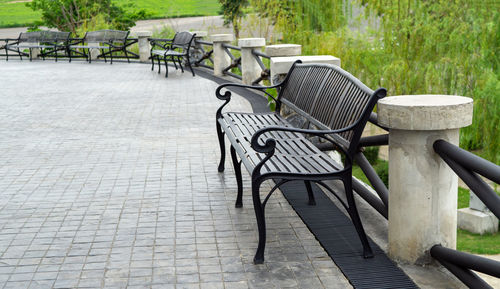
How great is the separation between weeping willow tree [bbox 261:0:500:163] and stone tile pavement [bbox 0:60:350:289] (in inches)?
94.8

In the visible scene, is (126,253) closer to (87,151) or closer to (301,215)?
(301,215)

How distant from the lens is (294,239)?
Answer: 14.9 ft

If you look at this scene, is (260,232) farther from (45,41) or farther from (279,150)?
(45,41)

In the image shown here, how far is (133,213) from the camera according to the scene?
5238 millimetres

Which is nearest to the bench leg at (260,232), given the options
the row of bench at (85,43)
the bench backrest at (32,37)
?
the row of bench at (85,43)

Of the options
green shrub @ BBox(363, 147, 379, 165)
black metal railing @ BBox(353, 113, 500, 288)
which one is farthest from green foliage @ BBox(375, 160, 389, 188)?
black metal railing @ BBox(353, 113, 500, 288)

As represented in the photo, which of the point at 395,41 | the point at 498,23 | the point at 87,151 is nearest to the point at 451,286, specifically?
the point at 87,151

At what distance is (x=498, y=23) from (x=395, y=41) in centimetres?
193

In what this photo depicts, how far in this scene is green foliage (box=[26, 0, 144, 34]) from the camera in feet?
89.8

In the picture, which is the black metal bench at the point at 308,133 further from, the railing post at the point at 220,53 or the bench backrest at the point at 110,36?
the bench backrest at the point at 110,36

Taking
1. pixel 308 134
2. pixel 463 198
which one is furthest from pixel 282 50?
pixel 308 134

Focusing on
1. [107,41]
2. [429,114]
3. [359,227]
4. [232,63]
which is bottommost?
[359,227]

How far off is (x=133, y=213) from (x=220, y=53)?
414 inches

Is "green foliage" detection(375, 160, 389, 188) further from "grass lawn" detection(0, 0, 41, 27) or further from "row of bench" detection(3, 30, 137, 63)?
"grass lawn" detection(0, 0, 41, 27)
